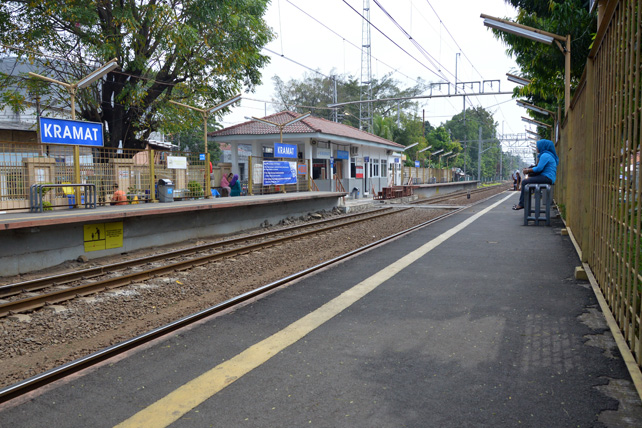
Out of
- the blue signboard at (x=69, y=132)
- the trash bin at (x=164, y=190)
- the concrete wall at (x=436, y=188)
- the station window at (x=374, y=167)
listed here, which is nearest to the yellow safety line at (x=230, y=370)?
the blue signboard at (x=69, y=132)

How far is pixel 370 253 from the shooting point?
28.8 ft

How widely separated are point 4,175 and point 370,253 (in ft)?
27.6

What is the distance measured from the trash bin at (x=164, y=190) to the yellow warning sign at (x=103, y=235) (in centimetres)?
494

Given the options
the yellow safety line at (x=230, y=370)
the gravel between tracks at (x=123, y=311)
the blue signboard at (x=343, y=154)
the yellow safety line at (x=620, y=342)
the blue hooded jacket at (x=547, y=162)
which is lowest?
the gravel between tracks at (x=123, y=311)

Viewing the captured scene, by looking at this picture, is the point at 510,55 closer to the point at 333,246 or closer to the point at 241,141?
the point at 333,246

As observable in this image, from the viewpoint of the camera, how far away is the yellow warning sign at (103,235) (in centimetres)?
959

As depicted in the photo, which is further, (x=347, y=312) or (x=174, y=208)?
(x=174, y=208)

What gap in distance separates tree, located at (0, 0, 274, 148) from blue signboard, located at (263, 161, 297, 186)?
4.57 meters

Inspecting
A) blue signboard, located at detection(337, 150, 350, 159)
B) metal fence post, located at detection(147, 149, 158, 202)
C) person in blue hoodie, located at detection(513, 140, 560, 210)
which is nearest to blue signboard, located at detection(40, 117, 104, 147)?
metal fence post, located at detection(147, 149, 158, 202)

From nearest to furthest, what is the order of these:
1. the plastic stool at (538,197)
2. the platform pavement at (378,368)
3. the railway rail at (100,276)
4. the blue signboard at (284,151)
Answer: the platform pavement at (378,368) < the railway rail at (100,276) < the plastic stool at (538,197) < the blue signboard at (284,151)

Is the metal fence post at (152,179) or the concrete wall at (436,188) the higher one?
the metal fence post at (152,179)

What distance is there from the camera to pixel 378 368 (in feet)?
11.4

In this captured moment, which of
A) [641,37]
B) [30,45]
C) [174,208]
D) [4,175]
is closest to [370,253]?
[174,208]

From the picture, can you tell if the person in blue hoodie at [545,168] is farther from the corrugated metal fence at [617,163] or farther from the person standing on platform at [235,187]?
the person standing on platform at [235,187]
